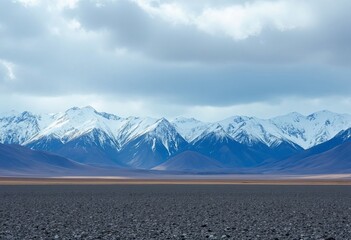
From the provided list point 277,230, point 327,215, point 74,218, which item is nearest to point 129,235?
point 277,230

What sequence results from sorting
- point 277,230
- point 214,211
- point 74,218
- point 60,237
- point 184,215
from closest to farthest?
1. point 60,237
2. point 277,230
3. point 74,218
4. point 184,215
5. point 214,211

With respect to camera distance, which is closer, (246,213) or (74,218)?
(74,218)

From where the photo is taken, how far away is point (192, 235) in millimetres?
26328

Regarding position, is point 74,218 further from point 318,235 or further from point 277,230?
point 318,235

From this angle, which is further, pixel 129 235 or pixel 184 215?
pixel 184 215

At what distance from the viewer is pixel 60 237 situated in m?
25.5

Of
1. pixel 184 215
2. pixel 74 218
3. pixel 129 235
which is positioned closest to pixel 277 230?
pixel 129 235

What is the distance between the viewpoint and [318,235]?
86.5ft

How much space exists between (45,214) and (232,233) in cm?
1459

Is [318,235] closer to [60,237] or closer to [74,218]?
[60,237]

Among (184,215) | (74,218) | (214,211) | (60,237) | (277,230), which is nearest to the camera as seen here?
(60,237)

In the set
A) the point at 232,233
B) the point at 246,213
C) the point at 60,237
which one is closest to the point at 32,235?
the point at 60,237

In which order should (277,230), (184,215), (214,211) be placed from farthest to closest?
(214,211) → (184,215) → (277,230)

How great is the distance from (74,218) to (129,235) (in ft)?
29.7
